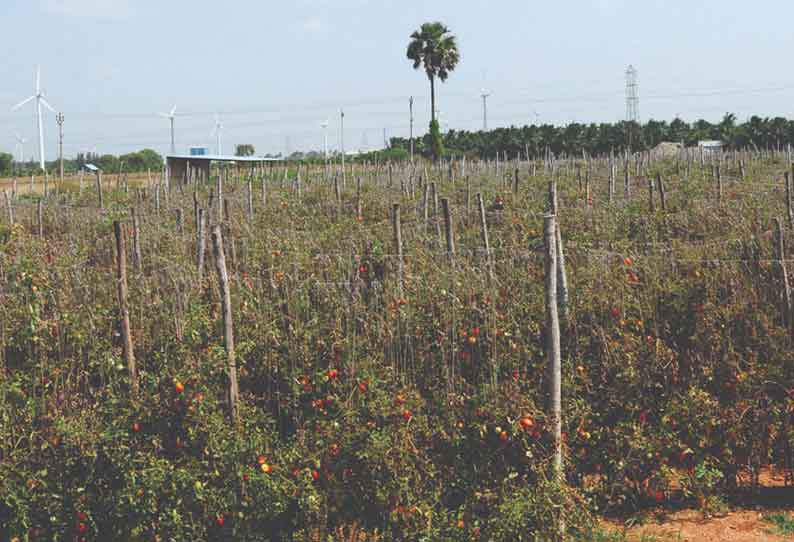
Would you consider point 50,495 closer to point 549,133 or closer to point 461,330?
point 461,330

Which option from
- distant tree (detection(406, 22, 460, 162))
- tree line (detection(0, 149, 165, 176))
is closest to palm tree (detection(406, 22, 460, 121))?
distant tree (detection(406, 22, 460, 162))

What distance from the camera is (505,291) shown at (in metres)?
5.28

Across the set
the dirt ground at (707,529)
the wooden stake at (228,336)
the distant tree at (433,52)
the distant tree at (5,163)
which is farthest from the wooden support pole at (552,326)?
the distant tree at (5,163)

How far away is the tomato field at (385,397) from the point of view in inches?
172

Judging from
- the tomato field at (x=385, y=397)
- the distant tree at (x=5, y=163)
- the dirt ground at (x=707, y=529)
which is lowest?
the dirt ground at (x=707, y=529)

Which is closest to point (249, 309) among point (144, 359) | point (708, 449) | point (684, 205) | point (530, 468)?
point (144, 359)

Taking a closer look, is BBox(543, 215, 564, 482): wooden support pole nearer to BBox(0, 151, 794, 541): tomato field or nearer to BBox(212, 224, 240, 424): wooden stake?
BBox(0, 151, 794, 541): tomato field

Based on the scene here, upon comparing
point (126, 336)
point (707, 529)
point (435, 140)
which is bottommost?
point (707, 529)

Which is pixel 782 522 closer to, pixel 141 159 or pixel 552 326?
pixel 552 326

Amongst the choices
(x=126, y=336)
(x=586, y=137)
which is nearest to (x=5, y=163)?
(x=586, y=137)

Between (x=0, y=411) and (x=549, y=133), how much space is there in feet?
177

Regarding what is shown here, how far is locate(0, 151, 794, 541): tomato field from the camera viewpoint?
4.36 meters

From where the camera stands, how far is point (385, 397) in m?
4.54

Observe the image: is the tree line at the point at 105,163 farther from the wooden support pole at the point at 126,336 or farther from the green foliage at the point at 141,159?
the wooden support pole at the point at 126,336
